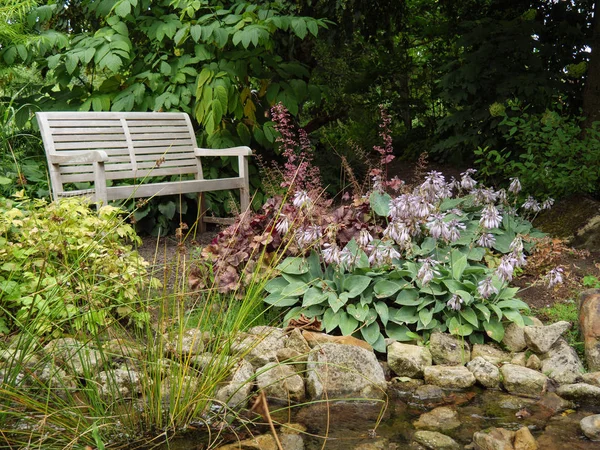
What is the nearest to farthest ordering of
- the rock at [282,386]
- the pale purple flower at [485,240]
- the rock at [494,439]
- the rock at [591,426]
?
the rock at [494,439]
the rock at [591,426]
the rock at [282,386]
the pale purple flower at [485,240]

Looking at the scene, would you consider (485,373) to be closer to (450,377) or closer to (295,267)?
(450,377)

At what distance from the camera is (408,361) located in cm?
336

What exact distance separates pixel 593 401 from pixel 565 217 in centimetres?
266

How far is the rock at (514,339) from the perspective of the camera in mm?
3607

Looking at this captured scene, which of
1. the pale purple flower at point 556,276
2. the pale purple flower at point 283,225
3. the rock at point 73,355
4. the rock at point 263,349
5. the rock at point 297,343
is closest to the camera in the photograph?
the rock at point 73,355

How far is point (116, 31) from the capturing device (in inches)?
226

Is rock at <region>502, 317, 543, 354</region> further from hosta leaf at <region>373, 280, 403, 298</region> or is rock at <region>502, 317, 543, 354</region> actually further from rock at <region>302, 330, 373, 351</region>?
rock at <region>302, 330, 373, 351</region>

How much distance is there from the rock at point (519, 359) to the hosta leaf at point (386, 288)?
2.28 feet

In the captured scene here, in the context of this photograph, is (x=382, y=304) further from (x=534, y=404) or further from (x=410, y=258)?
(x=534, y=404)

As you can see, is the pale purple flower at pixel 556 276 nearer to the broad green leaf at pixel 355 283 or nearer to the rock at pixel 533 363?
the rock at pixel 533 363

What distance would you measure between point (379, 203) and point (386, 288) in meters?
0.77

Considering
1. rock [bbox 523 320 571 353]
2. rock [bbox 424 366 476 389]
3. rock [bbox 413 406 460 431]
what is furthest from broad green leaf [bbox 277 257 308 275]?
rock [bbox 523 320 571 353]

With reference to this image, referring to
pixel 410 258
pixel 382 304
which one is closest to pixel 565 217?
pixel 410 258

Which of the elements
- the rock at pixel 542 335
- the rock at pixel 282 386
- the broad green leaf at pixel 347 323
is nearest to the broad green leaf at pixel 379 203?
the broad green leaf at pixel 347 323
